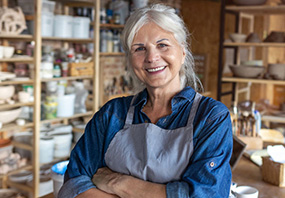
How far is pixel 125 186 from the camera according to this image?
135 cm

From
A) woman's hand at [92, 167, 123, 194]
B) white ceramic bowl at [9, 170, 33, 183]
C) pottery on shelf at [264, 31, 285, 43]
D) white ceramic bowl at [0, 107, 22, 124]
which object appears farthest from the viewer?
pottery on shelf at [264, 31, 285, 43]

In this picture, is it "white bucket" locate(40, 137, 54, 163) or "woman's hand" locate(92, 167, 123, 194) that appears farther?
"white bucket" locate(40, 137, 54, 163)

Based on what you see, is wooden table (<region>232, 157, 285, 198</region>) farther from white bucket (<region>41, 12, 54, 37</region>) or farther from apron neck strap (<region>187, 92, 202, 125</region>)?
white bucket (<region>41, 12, 54, 37</region>)

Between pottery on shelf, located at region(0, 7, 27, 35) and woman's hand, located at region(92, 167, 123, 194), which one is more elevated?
pottery on shelf, located at region(0, 7, 27, 35)

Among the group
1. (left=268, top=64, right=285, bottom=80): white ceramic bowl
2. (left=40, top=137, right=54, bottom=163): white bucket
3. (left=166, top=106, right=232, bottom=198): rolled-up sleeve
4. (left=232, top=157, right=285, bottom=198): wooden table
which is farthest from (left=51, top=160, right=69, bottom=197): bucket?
(left=268, top=64, right=285, bottom=80): white ceramic bowl

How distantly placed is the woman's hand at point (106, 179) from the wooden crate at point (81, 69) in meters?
2.35

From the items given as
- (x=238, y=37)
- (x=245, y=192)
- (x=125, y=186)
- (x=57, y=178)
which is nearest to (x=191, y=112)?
(x=125, y=186)

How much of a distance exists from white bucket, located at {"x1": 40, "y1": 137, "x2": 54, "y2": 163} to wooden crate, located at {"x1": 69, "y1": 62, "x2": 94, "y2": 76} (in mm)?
707

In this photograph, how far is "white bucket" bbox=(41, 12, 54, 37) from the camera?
3.36m

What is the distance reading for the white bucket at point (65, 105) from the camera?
12.0 ft

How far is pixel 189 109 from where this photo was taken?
56.6 inches

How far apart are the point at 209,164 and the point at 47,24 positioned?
259 cm

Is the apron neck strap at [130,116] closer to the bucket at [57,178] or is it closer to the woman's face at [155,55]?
the woman's face at [155,55]

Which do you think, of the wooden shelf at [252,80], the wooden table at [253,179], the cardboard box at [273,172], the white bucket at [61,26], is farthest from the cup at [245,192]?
the white bucket at [61,26]
